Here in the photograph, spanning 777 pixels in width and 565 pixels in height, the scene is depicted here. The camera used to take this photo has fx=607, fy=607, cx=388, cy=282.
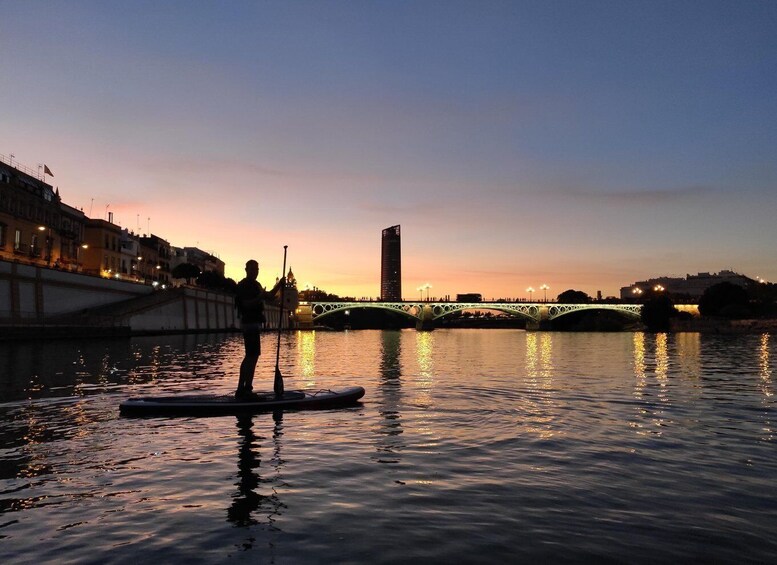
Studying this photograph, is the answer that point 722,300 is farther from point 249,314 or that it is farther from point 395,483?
point 395,483

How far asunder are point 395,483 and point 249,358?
1026cm

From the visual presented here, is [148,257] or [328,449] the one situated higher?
[148,257]

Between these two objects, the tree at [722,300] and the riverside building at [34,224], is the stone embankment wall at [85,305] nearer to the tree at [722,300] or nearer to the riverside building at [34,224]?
the riverside building at [34,224]

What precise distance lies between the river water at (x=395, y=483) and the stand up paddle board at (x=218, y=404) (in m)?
0.75

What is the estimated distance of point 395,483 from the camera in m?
11.8

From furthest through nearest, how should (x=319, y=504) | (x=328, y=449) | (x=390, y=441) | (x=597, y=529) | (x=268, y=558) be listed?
(x=390, y=441)
(x=328, y=449)
(x=319, y=504)
(x=597, y=529)
(x=268, y=558)

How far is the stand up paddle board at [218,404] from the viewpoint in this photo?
1986cm

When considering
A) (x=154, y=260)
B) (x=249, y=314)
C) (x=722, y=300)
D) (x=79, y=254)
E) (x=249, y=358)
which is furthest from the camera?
(x=722, y=300)

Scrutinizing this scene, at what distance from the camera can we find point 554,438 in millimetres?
16672

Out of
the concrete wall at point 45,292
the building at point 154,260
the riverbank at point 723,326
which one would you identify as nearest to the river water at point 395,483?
the concrete wall at point 45,292

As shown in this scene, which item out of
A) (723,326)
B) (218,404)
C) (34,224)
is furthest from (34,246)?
(723,326)

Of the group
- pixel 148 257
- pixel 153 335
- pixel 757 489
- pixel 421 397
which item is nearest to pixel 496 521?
pixel 757 489

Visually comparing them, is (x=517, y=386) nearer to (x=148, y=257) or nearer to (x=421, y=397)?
(x=421, y=397)

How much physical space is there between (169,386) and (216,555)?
77.3ft
